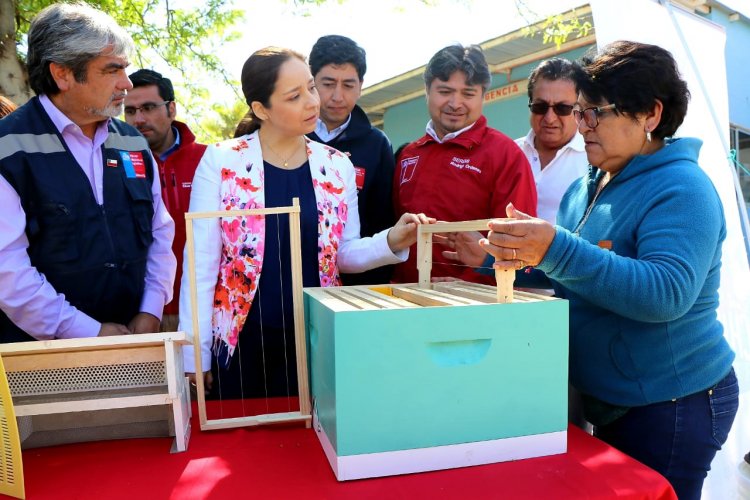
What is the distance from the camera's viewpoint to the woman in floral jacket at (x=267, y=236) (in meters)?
1.80

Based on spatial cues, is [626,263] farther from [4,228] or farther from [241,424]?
[4,228]

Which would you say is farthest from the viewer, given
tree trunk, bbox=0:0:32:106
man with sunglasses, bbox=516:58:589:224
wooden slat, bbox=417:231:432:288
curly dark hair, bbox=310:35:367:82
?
tree trunk, bbox=0:0:32:106

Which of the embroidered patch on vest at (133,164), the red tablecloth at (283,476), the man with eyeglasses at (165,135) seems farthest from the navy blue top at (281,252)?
the man with eyeglasses at (165,135)

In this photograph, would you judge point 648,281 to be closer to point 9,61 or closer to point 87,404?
point 87,404

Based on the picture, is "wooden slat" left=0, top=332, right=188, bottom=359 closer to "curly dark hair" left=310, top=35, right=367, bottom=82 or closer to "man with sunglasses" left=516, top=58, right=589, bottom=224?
"curly dark hair" left=310, top=35, right=367, bottom=82

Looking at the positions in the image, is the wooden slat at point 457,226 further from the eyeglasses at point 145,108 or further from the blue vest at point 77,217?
the eyeglasses at point 145,108

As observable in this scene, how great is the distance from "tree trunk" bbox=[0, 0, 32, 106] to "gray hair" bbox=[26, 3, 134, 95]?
3055 mm

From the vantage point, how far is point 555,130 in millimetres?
2779

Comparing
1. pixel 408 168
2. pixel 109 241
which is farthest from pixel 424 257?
pixel 109 241

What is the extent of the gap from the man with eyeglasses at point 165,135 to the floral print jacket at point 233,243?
44.5 inches

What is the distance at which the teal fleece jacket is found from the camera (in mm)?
1285

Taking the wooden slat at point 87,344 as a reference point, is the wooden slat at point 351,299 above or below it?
above

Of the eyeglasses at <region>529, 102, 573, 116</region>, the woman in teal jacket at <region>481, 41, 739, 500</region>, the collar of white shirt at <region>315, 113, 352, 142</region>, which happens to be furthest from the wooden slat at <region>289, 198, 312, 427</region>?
the eyeglasses at <region>529, 102, 573, 116</region>

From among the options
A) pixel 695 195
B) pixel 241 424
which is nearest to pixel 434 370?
pixel 241 424
